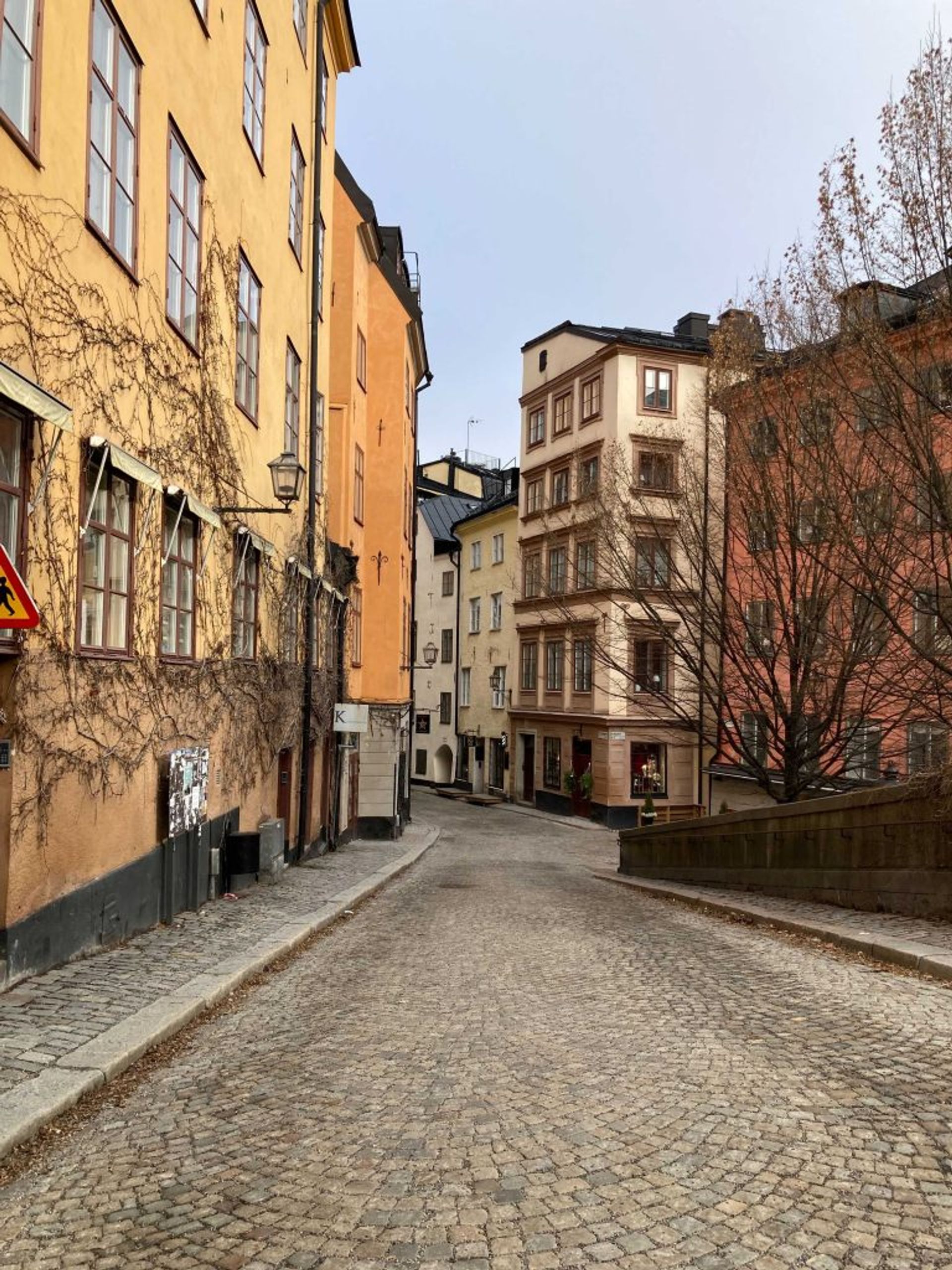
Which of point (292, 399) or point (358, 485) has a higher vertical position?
point (358, 485)

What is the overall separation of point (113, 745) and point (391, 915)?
525 centimetres

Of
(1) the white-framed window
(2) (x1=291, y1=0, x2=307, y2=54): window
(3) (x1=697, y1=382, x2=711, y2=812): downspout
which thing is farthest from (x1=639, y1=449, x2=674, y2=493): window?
(1) the white-framed window

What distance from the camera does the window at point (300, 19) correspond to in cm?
1675

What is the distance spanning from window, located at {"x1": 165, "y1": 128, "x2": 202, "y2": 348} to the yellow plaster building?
5cm

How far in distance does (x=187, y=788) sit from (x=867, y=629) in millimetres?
9840

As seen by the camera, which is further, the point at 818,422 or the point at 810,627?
the point at 810,627

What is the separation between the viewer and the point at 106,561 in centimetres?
845

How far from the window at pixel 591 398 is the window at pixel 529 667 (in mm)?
9956

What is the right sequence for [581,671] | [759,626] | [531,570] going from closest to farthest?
1. [759,626]
2. [581,671]
3. [531,570]

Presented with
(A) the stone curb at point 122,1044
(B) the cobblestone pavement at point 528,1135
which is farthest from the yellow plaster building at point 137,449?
(B) the cobblestone pavement at point 528,1135

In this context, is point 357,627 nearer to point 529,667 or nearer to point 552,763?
point 552,763

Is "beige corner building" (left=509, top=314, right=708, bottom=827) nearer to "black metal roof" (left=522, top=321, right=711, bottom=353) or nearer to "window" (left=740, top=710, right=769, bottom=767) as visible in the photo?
"black metal roof" (left=522, top=321, right=711, bottom=353)

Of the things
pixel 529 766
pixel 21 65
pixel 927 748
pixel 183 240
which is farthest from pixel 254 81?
pixel 529 766

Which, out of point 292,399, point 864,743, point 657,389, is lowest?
point 864,743
